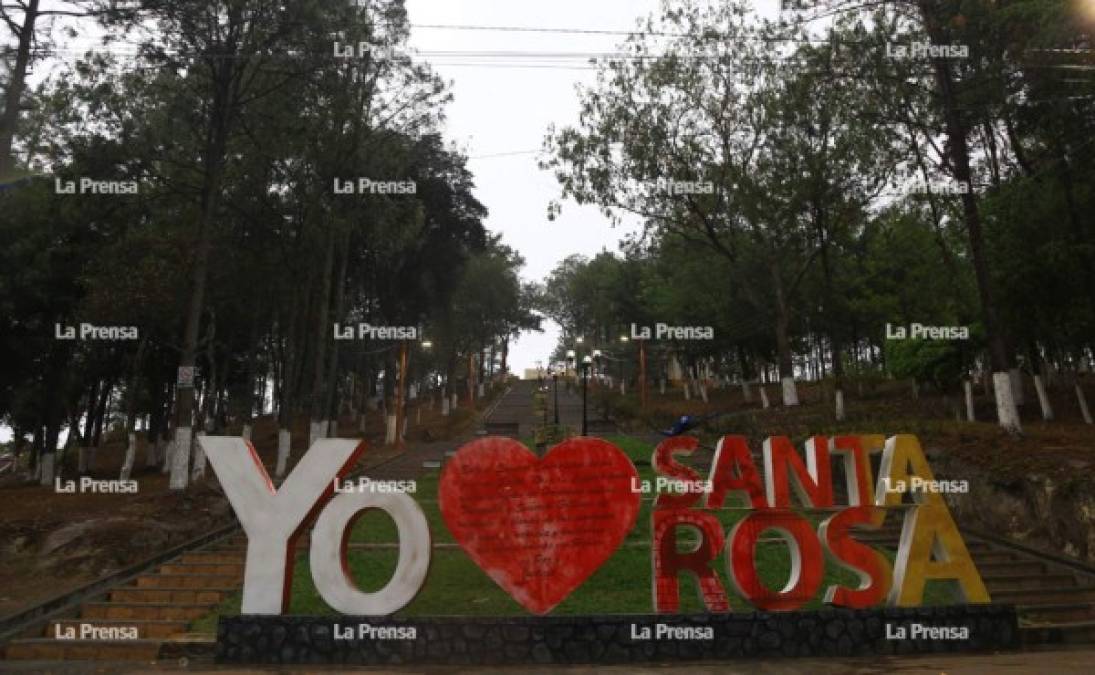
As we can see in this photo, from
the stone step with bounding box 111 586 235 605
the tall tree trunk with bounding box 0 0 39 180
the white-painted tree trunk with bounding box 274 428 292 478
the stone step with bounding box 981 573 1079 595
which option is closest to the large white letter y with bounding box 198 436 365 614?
the stone step with bounding box 111 586 235 605

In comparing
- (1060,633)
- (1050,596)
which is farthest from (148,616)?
(1050,596)

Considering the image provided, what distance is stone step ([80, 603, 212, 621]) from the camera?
33.9 feet

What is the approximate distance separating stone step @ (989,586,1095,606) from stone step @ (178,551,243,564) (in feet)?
40.8

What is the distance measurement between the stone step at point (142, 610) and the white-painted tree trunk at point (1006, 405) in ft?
49.4

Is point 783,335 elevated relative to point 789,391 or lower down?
elevated

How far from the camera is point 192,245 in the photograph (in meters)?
22.3

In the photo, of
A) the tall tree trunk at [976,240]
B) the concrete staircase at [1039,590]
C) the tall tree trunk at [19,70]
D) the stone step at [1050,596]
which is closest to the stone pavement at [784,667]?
the concrete staircase at [1039,590]

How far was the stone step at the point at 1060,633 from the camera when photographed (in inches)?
355

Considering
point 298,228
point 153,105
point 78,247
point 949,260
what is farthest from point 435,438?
point 949,260

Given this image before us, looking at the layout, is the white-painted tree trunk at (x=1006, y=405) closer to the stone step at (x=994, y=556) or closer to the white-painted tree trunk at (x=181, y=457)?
the stone step at (x=994, y=556)

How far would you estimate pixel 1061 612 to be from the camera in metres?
10.1

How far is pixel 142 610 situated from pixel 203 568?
6.25 feet

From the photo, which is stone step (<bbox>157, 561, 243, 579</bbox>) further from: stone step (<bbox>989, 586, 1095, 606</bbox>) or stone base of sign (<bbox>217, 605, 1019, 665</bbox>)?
stone step (<bbox>989, 586, 1095, 606</bbox>)

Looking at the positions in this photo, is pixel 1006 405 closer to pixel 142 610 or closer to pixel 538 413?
pixel 142 610
